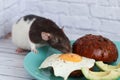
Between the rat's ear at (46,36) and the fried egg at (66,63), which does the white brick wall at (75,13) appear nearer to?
the rat's ear at (46,36)

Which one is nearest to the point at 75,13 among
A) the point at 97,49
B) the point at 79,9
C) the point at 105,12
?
the point at 79,9

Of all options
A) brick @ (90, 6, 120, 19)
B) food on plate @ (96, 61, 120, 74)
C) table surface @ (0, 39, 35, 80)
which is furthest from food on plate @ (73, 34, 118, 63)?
brick @ (90, 6, 120, 19)

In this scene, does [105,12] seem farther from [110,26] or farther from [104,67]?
[104,67]

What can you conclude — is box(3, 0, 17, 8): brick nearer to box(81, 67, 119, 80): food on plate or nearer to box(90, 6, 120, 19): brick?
box(90, 6, 120, 19): brick

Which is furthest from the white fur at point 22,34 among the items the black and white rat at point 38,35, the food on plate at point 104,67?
the food on plate at point 104,67

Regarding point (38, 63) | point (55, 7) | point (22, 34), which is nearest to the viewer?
point (38, 63)
